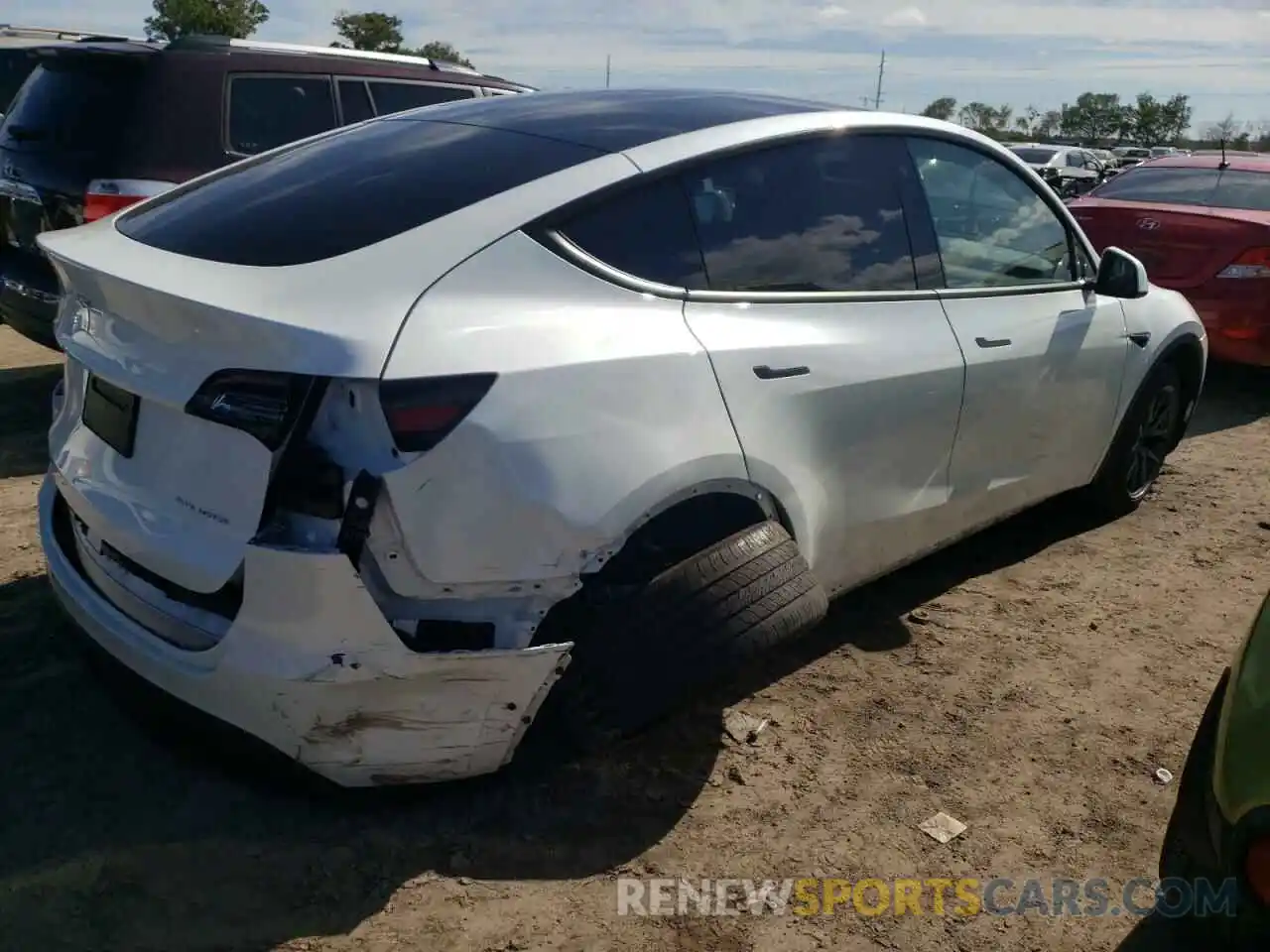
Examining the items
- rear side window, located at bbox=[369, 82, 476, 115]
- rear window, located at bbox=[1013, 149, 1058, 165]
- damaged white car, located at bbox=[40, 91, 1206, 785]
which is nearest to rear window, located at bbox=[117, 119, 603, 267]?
damaged white car, located at bbox=[40, 91, 1206, 785]

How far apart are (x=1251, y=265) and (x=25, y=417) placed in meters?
6.85

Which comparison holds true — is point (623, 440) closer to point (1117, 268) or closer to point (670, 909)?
point (670, 909)

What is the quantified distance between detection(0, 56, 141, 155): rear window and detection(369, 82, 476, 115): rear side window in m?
1.61

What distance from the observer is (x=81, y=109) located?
5398mm

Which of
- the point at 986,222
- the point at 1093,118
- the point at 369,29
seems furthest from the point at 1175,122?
the point at 986,222

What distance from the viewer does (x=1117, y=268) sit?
4.25 m

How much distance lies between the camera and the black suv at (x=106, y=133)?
5.20 metres

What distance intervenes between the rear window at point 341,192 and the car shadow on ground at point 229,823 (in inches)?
42.1

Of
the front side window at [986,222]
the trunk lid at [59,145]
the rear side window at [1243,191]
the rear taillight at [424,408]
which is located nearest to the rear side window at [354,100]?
the trunk lid at [59,145]

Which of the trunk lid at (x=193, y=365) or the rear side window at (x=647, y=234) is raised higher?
the rear side window at (x=647, y=234)

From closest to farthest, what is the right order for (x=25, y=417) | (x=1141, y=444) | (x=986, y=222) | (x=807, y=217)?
(x=807, y=217) < (x=986, y=222) < (x=1141, y=444) < (x=25, y=417)

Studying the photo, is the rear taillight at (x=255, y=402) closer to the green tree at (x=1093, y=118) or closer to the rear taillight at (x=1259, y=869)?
the rear taillight at (x=1259, y=869)

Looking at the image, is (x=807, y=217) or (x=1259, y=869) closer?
(x=1259, y=869)

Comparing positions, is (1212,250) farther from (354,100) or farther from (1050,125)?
(1050,125)
